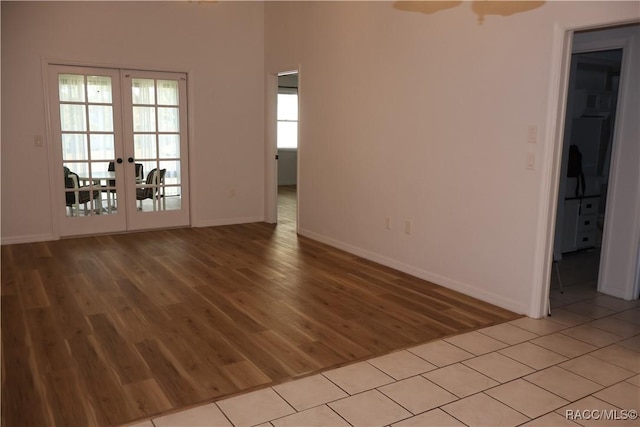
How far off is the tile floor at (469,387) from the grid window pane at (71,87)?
4.70m

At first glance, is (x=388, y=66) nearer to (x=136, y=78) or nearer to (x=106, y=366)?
(x=136, y=78)

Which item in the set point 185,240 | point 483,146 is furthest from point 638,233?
point 185,240

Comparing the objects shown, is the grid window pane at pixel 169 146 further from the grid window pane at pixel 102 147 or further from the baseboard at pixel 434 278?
the baseboard at pixel 434 278

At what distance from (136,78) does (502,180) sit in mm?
4571

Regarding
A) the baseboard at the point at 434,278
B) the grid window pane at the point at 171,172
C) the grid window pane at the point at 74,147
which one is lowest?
the baseboard at the point at 434,278

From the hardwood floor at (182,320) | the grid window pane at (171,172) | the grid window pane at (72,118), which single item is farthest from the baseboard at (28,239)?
the grid window pane at (171,172)

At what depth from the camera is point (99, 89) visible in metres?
6.12

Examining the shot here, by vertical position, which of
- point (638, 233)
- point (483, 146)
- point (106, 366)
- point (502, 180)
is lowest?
point (106, 366)

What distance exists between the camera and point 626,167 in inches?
166

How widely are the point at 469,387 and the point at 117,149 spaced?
5.12 meters

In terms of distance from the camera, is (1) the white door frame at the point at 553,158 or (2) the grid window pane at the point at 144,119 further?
(2) the grid window pane at the point at 144,119

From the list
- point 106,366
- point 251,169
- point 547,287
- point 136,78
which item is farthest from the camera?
point 251,169

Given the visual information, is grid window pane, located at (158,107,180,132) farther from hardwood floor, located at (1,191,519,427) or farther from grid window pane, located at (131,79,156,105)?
hardwood floor, located at (1,191,519,427)

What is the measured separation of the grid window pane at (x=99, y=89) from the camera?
239 inches
